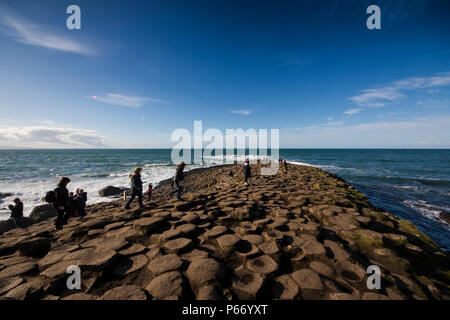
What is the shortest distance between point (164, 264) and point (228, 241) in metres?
1.40

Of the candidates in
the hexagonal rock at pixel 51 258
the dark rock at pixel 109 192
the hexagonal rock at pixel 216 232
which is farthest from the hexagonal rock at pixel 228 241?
the dark rock at pixel 109 192

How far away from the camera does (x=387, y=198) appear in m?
14.2

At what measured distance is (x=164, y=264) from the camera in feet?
10.1

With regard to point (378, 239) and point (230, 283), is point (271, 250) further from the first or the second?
point (378, 239)

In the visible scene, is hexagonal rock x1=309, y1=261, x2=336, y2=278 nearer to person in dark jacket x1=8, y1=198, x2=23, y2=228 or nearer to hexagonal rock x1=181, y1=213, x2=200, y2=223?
hexagonal rock x1=181, y1=213, x2=200, y2=223

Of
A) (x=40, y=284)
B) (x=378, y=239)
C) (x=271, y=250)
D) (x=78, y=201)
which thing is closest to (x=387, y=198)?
(x=378, y=239)

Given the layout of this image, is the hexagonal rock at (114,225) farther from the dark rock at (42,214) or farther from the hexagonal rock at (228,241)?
the dark rock at (42,214)

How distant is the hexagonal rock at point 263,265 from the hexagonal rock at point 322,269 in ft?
2.38

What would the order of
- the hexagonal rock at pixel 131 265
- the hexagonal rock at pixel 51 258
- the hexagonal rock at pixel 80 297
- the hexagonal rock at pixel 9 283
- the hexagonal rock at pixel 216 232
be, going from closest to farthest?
the hexagonal rock at pixel 80 297
the hexagonal rock at pixel 9 283
the hexagonal rock at pixel 131 265
the hexagonal rock at pixel 51 258
the hexagonal rock at pixel 216 232

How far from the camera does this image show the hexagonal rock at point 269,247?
3506 millimetres

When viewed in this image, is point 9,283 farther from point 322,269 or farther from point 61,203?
point 322,269

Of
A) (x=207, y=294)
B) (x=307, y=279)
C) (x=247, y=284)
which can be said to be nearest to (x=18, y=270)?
(x=207, y=294)
